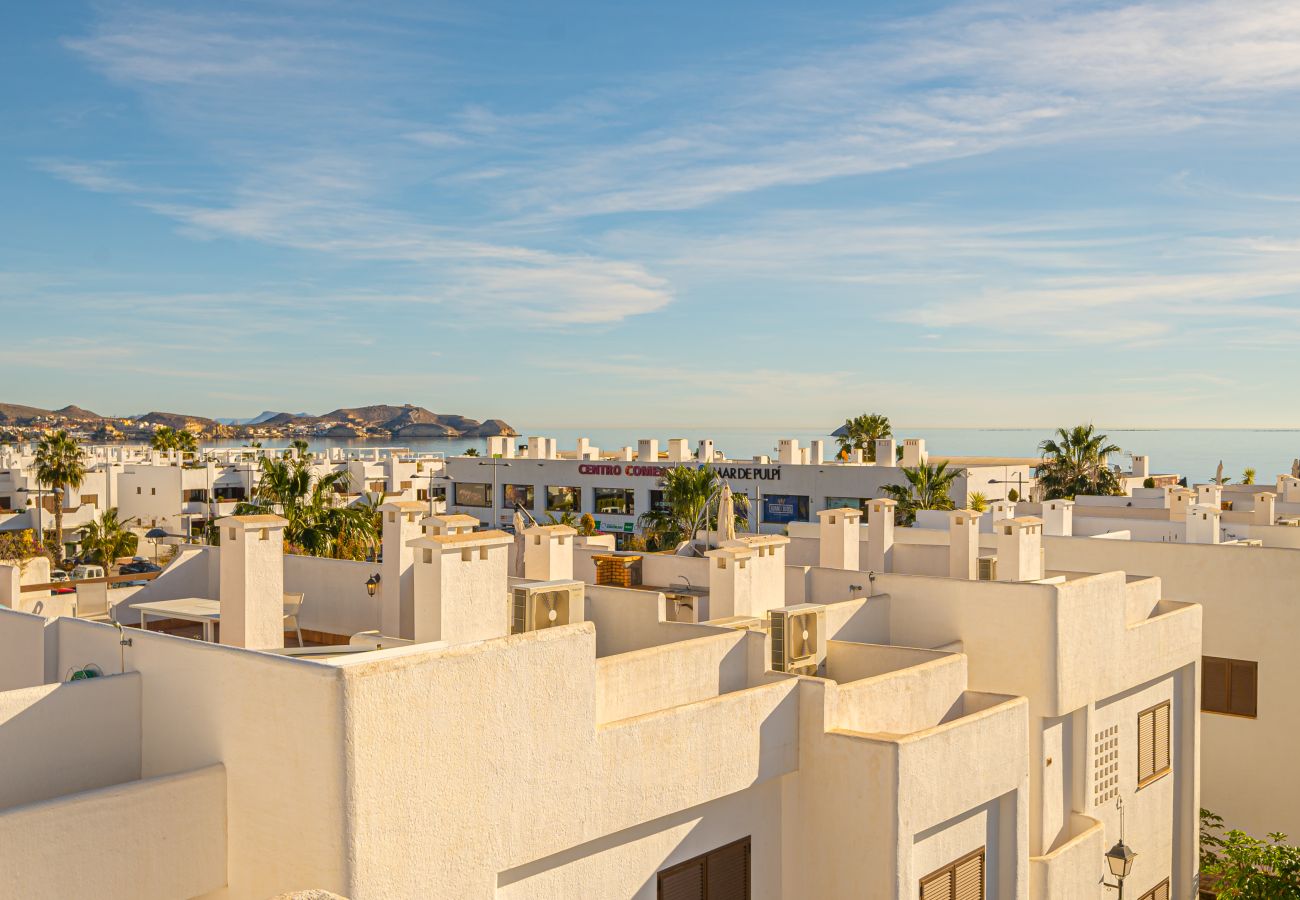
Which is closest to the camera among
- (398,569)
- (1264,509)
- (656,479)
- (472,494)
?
(398,569)

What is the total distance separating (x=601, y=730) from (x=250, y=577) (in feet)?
14.5

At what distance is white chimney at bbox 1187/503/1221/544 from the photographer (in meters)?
25.4

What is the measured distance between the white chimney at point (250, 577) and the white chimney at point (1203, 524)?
821 inches

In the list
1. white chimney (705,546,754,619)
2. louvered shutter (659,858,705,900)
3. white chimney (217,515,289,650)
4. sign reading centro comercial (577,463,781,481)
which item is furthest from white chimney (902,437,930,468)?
white chimney (217,515,289,650)

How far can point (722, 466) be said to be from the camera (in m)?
66.1

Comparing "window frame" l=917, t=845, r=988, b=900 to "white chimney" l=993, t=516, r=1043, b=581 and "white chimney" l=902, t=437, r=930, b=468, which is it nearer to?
"white chimney" l=993, t=516, r=1043, b=581

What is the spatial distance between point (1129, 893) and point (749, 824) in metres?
9.19

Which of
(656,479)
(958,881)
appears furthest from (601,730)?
(656,479)

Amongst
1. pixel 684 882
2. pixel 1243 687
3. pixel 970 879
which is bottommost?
pixel 970 879

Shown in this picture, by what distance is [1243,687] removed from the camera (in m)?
21.9

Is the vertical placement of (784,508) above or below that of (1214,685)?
above

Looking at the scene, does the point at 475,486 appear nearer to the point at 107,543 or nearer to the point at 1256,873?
the point at 107,543

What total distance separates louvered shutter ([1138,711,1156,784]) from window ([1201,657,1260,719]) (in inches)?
168

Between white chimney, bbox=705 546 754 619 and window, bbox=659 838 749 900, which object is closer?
window, bbox=659 838 749 900
